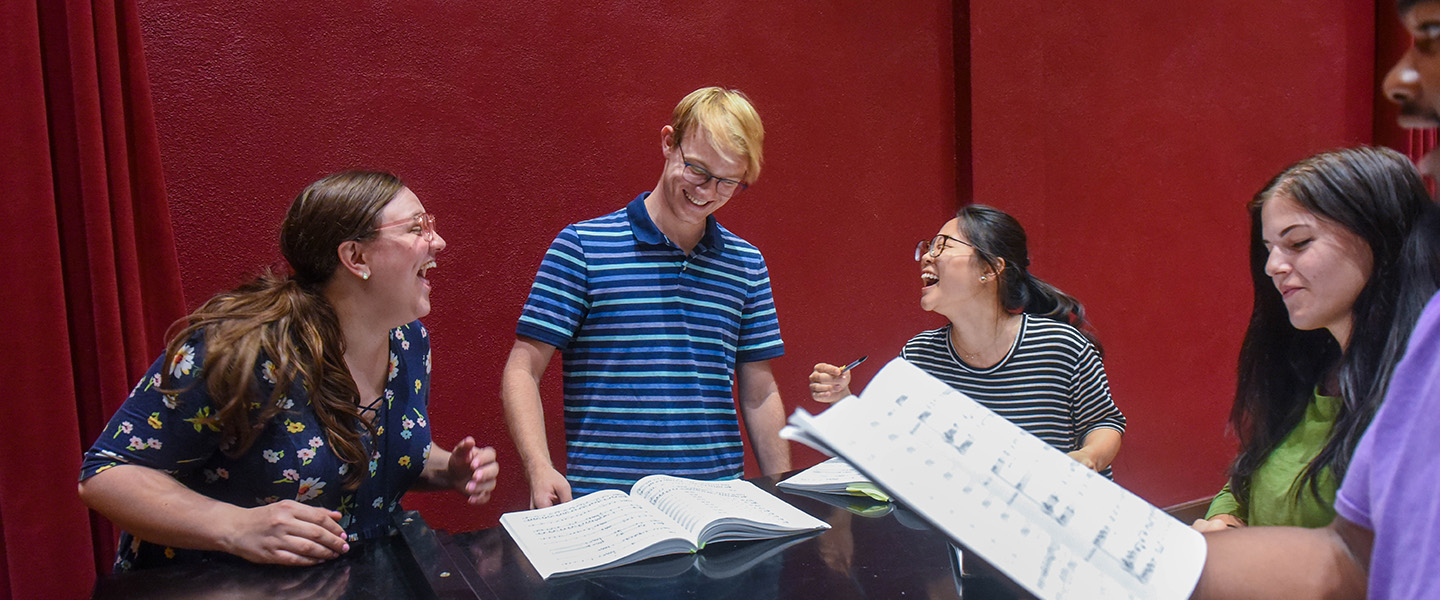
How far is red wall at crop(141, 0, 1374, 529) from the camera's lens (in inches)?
91.2

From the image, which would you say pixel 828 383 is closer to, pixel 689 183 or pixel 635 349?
pixel 635 349

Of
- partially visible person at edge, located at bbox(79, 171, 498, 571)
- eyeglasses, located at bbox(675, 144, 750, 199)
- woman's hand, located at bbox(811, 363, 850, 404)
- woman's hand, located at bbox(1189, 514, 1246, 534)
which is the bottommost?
woman's hand, located at bbox(1189, 514, 1246, 534)

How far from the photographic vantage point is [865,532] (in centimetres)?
145

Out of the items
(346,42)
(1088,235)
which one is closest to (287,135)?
(346,42)

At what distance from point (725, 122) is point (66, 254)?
1429 mm

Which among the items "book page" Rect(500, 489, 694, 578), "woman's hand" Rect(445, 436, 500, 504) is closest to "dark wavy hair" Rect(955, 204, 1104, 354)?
"book page" Rect(500, 489, 694, 578)

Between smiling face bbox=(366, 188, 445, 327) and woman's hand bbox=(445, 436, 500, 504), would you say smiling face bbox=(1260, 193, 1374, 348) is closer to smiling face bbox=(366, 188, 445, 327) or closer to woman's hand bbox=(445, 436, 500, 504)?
woman's hand bbox=(445, 436, 500, 504)

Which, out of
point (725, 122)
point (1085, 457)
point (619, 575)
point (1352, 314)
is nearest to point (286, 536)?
point (619, 575)

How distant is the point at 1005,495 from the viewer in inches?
35.7

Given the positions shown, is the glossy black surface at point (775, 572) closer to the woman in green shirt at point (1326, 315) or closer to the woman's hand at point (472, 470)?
the woman's hand at point (472, 470)

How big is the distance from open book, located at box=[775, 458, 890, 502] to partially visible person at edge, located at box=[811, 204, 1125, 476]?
236 millimetres

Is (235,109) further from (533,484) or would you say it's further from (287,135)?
(533,484)

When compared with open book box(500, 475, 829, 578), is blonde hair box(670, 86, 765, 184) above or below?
above

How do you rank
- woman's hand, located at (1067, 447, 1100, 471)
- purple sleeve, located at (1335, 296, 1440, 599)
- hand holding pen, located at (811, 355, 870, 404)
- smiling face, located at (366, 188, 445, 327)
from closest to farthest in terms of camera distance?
purple sleeve, located at (1335, 296, 1440, 599) < smiling face, located at (366, 188, 445, 327) < woman's hand, located at (1067, 447, 1100, 471) < hand holding pen, located at (811, 355, 870, 404)
